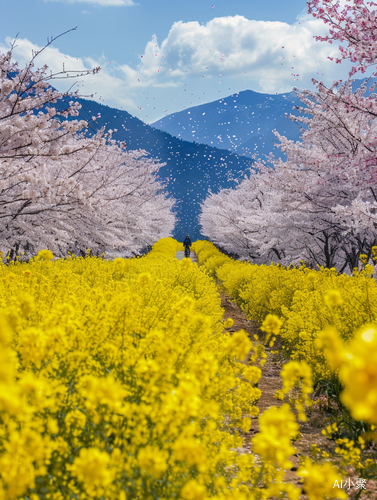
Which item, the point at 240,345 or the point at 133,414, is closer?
the point at 240,345

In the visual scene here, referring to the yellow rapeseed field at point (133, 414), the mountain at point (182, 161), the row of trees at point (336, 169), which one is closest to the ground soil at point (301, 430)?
the yellow rapeseed field at point (133, 414)

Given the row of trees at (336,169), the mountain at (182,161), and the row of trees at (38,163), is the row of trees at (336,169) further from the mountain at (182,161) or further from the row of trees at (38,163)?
the mountain at (182,161)

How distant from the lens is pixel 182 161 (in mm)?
107500

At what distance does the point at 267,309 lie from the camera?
7.25 metres

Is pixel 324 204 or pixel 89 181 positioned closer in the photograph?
pixel 324 204

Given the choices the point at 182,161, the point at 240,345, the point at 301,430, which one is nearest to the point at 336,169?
the point at 301,430

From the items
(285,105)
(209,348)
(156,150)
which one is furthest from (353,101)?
(285,105)

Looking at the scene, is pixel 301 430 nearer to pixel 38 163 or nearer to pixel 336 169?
pixel 336 169

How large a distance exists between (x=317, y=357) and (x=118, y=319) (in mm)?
2682

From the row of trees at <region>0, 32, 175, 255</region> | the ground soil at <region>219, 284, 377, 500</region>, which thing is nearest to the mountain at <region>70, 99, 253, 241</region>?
the row of trees at <region>0, 32, 175, 255</region>

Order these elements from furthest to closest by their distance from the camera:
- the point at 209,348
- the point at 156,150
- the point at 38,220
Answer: the point at 156,150 → the point at 38,220 → the point at 209,348

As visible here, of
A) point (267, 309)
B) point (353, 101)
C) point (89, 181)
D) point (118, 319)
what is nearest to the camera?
point (118, 319)

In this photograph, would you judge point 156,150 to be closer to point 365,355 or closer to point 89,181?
point 89,181

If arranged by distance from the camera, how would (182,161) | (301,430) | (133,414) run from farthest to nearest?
(182,161) → (301,430) → (133,414)
